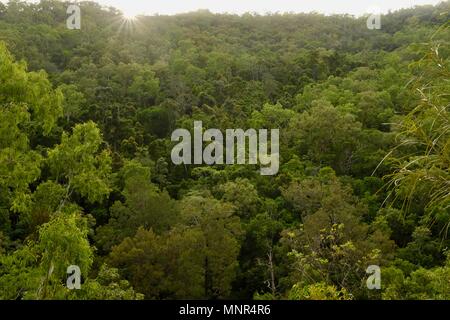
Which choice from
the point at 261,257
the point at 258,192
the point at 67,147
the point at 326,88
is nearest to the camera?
the point at 67,147

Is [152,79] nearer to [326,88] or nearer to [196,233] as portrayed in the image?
[326,88]

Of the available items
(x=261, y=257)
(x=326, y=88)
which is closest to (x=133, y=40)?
(x=326, y=88)

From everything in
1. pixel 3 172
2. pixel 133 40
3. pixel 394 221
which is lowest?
pixel 394 221

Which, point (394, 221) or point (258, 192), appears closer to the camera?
point (394, 221)

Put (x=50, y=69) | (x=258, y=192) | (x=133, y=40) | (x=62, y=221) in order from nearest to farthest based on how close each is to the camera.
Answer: (x=62, y=221) → (x=258, y=192) → (x=50, y=69) → (x=133, y=40)
